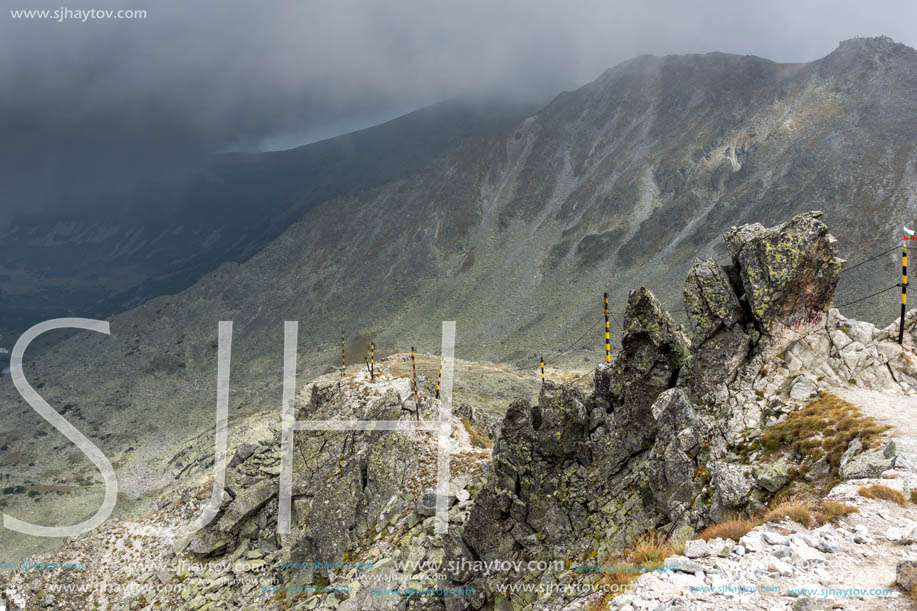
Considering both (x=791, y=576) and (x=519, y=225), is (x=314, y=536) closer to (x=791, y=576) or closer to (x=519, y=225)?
(x=791, y=576)

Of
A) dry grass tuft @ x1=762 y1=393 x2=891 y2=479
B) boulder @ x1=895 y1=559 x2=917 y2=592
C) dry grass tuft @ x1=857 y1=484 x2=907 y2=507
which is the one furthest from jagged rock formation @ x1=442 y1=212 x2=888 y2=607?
boulder @ x1=895 y1=559 x2=917 y2=592

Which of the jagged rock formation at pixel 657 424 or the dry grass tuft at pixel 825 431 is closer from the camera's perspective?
the dry grass tuft at pixel 825 431

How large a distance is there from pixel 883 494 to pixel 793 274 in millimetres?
6783

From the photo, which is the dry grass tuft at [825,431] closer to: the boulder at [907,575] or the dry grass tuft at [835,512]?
the dry grass tuft at [835,512]

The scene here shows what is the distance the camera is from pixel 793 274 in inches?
526

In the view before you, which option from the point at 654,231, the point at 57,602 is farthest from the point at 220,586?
the point at 654,231

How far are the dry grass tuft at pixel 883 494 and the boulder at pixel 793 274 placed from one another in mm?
5946

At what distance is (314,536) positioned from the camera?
2316 centimetres

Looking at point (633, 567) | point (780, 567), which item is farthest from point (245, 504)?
point (780, 567)

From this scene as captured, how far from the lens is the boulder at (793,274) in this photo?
529 inches

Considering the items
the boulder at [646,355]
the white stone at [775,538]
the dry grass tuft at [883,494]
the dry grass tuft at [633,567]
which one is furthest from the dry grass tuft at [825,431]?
the dry grass tuft at [633,567]

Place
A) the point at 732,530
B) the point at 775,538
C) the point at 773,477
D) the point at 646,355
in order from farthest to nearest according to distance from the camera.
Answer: the point at 646,355 → the point at 773,477 → the point at 732,530 → the point at 775,538

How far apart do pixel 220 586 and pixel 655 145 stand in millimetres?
188898

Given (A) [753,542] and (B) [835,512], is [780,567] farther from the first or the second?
(B) [835,512]
